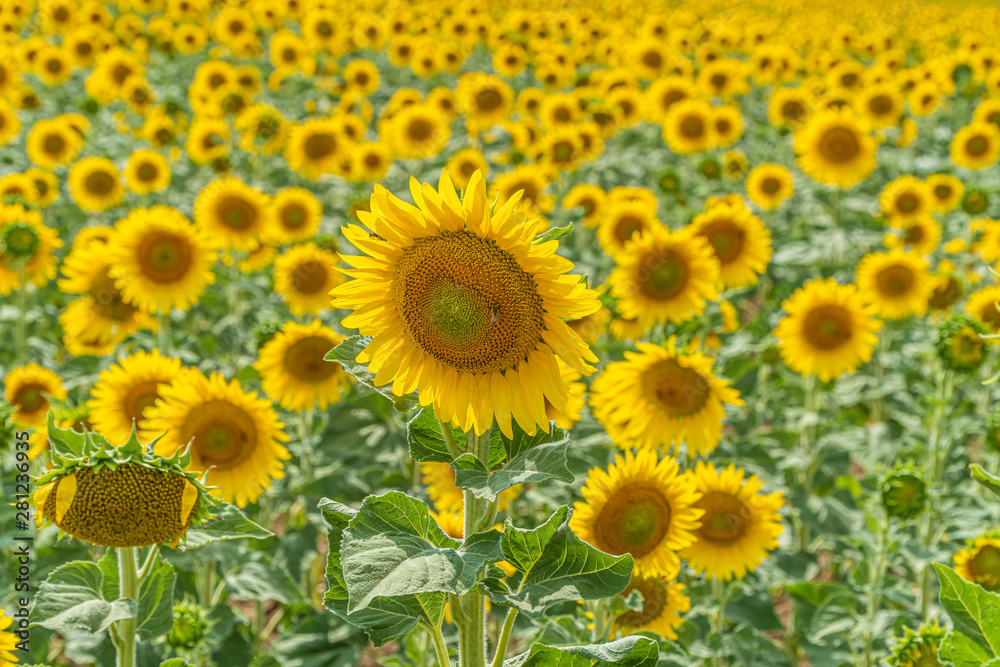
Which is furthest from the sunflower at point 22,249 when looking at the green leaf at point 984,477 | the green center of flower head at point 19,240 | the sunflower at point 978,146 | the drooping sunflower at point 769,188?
the sunflower at point 978,146

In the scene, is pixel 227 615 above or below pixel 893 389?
below

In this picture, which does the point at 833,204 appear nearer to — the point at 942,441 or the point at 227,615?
the point at 942,441

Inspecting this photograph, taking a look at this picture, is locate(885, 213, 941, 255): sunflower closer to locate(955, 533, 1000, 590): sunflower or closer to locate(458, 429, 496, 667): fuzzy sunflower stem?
locate(955, 533, 1000, 590): sunflower

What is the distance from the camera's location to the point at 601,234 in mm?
4688

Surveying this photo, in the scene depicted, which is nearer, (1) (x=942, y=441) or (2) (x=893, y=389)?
(1) (x=942, y=441)

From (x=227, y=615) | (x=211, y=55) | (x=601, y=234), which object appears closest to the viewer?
(x=227, y=615)

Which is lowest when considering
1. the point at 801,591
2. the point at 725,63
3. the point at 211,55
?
the point at 801,591

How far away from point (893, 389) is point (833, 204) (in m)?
2.22

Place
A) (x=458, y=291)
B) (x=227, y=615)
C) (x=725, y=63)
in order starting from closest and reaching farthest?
(x=458, y=291) → (x=227, y=615) → (x=725, y=63)

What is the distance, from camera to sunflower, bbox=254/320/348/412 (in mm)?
A: 3453

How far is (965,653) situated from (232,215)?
4.38 meters

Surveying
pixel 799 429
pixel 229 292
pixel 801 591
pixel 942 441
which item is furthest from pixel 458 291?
pixel 229 292

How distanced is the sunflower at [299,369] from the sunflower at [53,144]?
422cm

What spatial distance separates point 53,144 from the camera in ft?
21.5
